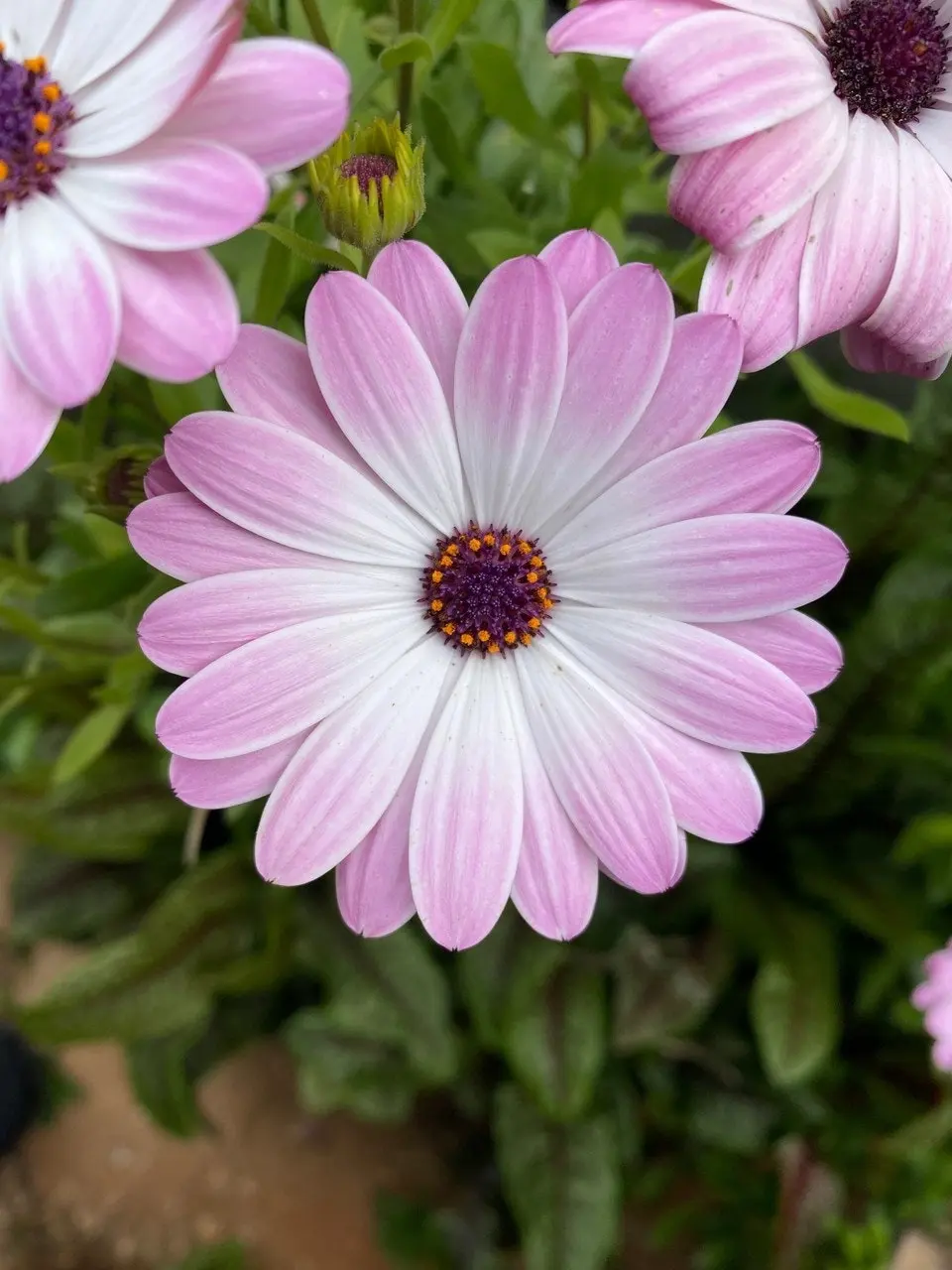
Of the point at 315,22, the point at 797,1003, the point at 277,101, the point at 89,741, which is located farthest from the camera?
the point at 797,1003

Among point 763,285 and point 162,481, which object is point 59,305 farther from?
point 763,285

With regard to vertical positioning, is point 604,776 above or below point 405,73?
below

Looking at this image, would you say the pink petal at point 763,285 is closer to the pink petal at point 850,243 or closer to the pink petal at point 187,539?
the pink petal at point 850,243

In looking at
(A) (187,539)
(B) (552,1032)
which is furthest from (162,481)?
(B) (552,1032)

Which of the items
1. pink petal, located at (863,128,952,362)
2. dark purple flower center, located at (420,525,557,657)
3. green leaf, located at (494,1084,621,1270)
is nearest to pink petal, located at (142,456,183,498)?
dark purple flower center, located at (420,525,557,657)

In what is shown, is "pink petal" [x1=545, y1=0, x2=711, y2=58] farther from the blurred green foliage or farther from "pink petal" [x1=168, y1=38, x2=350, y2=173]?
the blurred green foliage
